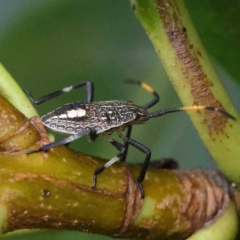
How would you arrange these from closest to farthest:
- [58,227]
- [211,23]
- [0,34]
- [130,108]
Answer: [58,227]
[211,23]
[130,108]
[0,34]

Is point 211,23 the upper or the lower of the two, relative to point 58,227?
upper

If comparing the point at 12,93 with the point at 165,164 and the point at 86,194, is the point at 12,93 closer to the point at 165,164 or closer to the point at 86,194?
the point at 86,194

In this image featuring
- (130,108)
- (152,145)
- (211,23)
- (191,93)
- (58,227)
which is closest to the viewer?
(58,227)

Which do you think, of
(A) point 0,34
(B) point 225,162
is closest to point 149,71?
(A) point 0,34

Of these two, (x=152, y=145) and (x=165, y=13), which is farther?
(x=152, y=145)

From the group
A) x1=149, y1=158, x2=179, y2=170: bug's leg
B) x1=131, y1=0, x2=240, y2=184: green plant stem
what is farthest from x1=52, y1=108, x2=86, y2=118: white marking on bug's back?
x1=131, y1=0, x2=240, y2=184: green plant stem

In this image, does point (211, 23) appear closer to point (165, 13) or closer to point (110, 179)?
point (165, 13)

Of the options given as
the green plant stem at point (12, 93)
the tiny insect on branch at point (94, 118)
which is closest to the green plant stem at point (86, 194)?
the green plant stem at point (12, 93)
